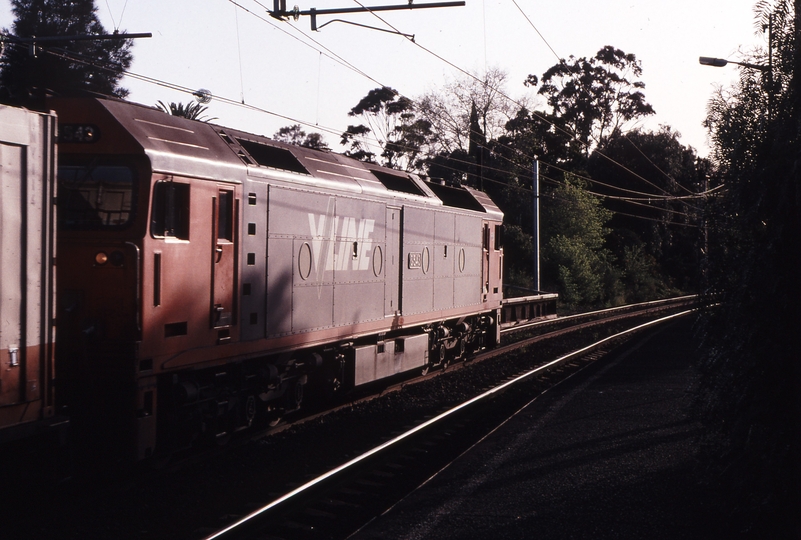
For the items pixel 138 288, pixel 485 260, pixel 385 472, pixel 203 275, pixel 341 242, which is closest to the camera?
pixel 138 288

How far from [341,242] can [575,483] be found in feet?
17.4

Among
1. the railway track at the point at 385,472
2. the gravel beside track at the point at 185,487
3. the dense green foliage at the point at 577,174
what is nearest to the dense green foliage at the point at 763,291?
the railway track at the point at 385,472

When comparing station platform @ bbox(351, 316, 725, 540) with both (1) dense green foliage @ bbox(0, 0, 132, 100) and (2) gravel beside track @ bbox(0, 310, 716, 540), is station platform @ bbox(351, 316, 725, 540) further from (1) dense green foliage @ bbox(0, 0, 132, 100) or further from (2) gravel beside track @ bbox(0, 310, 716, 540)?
(1) dense green foliage @ bbox(0, 0, 132, 100)

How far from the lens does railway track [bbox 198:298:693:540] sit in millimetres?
6895

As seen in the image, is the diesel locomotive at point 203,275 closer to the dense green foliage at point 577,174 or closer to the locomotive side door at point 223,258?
the locomotive side door at point 223,258

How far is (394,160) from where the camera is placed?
52.7m

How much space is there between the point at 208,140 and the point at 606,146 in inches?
2243

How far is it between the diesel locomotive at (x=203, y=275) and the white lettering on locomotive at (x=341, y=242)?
31 millimetres

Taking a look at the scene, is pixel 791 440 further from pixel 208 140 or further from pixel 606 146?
pixel 606 146

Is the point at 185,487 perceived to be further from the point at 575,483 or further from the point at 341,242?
the point at 341,242

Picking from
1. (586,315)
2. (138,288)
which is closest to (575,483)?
(138,288)

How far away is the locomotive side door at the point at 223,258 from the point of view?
8.96 meters

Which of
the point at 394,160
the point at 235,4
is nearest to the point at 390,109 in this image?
the point at 394,160

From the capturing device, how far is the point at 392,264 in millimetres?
13906
